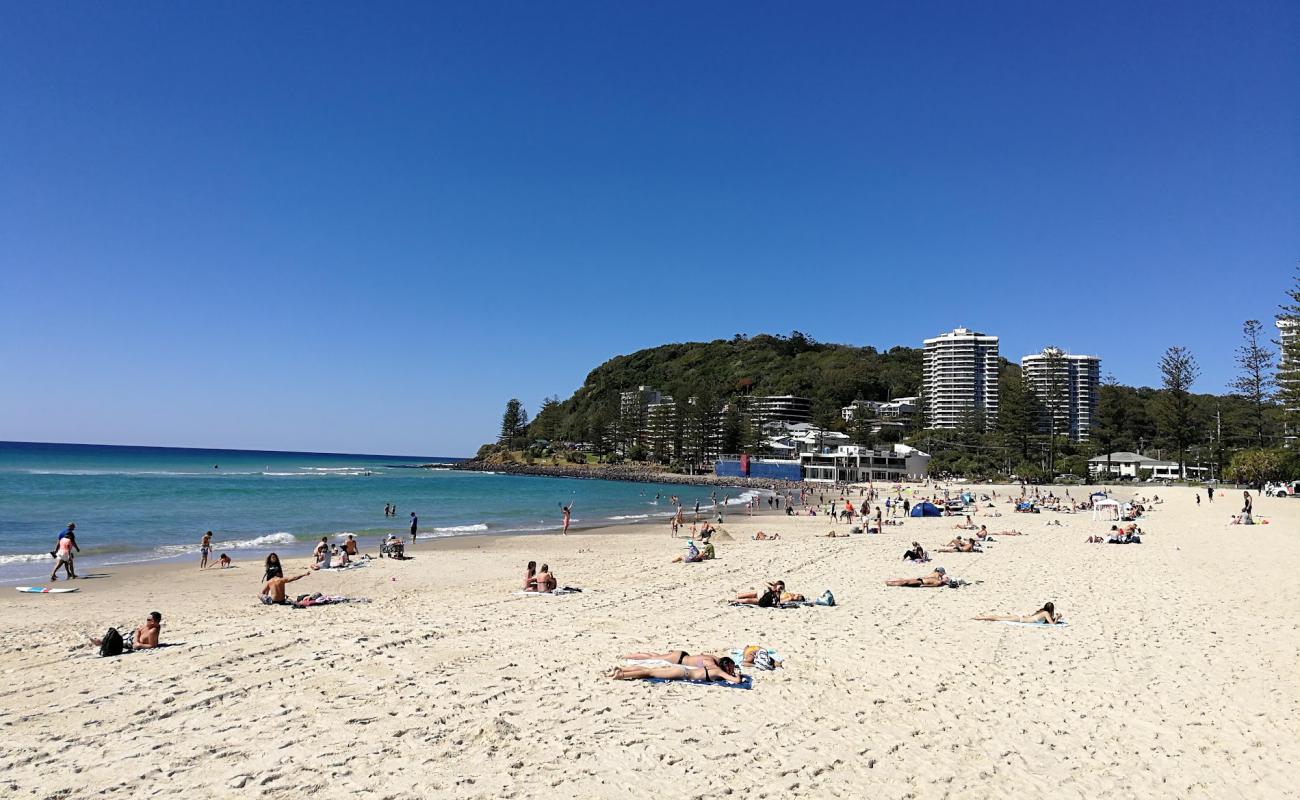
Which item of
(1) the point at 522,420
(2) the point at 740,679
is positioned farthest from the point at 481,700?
(1) the point at 522,420

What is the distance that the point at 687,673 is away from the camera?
6.86 meters

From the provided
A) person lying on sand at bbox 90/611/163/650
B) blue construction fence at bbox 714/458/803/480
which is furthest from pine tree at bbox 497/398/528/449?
person lying on sand at bbox 90/611/163/650

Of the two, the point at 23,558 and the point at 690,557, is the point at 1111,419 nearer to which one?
the point at 690,557

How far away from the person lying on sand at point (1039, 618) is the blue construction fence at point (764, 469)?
244 feet

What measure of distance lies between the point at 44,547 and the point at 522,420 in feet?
390

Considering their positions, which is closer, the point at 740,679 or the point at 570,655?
the point at 740,679

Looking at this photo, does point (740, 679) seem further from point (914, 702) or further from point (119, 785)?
point (119, 785)

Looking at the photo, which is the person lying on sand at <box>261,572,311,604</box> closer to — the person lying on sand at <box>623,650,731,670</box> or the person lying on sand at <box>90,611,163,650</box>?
the person lying on sand at <box>90,611,163,650</box>

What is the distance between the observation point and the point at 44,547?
63.0 ft

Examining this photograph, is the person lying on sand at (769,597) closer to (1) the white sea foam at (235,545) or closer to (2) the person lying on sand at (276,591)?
(2) the person lying on sand at (276,591)

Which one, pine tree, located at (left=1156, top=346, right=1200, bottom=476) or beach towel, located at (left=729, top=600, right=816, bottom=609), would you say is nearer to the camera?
beach towel, located at (left=729, top=600, right=816, bottom=609)

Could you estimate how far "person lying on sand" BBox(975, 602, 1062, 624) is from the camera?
955 cm

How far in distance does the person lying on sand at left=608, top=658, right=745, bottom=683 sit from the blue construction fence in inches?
3074

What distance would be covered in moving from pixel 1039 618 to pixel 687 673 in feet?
18.4
